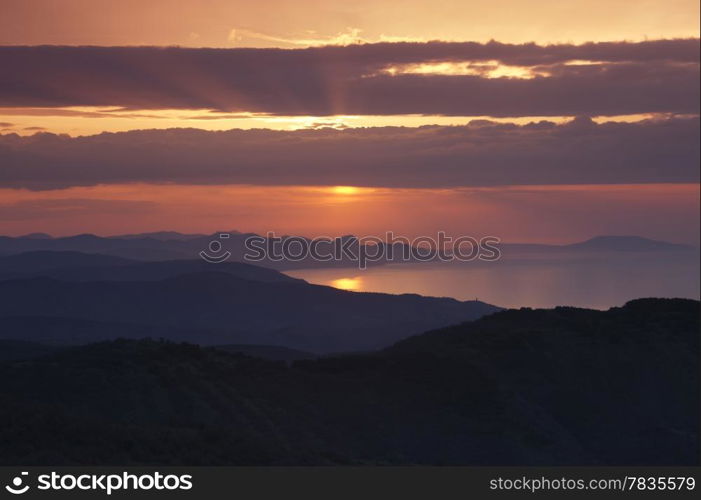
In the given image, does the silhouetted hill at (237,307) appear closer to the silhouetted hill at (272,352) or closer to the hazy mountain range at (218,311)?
the hazy mountain range at (218,311)

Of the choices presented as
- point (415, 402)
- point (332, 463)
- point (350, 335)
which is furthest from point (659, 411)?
point (350, 335)

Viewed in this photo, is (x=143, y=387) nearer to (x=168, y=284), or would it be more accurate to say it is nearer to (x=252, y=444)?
(x=252, y=444)

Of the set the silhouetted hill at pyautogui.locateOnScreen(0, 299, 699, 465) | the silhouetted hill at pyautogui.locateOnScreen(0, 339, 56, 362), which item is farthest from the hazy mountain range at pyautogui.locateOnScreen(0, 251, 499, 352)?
the silhouetted hill at pyautogui.locateOnScreen(0, 299, 699, 465)

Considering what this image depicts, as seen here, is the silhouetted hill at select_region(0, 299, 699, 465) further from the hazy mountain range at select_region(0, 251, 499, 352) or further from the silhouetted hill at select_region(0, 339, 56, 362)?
the hazy mountain range at select_region(0, 251, 499, 352)

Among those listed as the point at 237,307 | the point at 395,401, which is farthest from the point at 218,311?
the point at 395,401

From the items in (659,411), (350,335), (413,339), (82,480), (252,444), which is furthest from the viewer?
(350,335)

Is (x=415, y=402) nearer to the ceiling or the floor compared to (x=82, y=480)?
nearer to the ceiling

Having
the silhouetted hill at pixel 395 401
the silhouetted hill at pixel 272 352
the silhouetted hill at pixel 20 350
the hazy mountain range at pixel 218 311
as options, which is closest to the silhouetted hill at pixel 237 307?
the hazy mountain range at pixel 218 311
